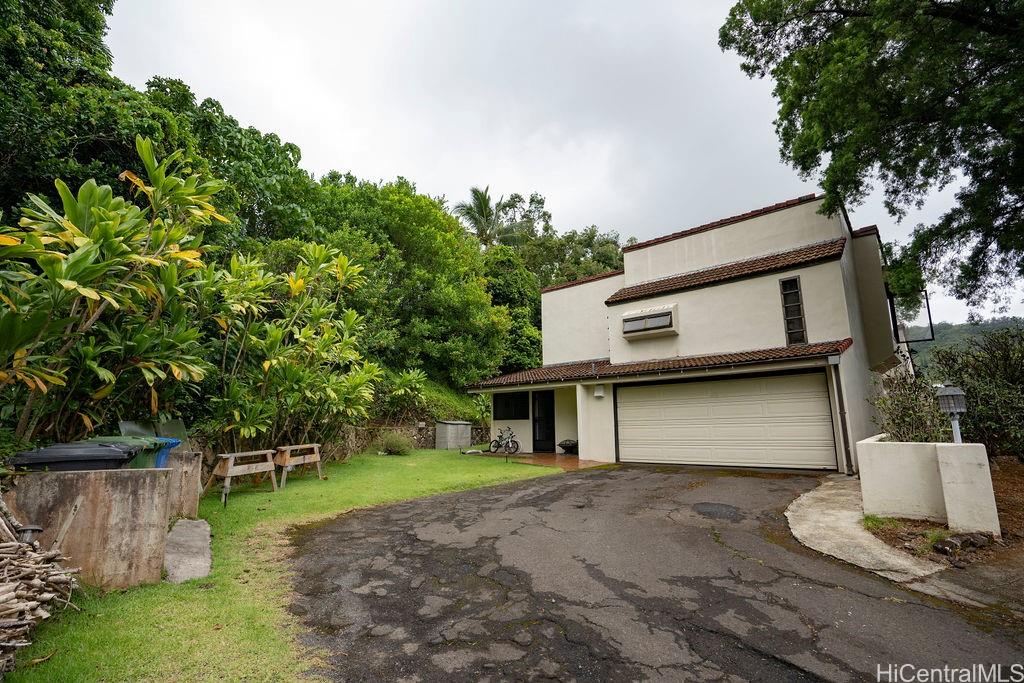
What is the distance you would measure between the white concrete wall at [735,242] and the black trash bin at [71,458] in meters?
12.7

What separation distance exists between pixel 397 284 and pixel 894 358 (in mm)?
17724

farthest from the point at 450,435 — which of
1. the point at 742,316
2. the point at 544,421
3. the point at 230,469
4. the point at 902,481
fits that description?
the point at 902,481

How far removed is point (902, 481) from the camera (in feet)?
15.6

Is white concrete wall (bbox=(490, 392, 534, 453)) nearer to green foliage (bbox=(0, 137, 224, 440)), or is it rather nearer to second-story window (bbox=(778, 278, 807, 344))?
second-story window (bbox=(778, 278, 807, 344))

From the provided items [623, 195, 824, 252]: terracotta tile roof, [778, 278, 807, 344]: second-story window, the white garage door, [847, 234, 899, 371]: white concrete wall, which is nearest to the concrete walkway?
the white garage door

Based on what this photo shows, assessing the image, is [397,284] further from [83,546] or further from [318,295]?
[83,546]

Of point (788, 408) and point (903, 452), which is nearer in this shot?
point (903, 452)

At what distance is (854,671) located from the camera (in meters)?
2.26

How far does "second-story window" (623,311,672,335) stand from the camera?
1166 centimetres

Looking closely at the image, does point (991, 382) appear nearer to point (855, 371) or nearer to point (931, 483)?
point (931, 483)

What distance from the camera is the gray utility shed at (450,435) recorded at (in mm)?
16047

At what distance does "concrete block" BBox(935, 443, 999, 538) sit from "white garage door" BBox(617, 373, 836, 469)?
5.25 m

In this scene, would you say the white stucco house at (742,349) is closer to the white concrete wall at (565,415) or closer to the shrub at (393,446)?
the white concrete wall at (565,415)

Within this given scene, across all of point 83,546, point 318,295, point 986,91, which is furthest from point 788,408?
point 83,546
